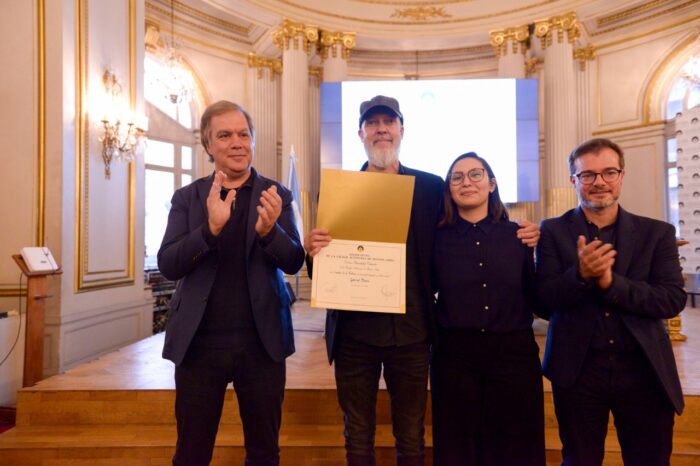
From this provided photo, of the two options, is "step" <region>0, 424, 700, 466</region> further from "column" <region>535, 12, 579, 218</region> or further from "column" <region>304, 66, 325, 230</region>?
"column" <region>535, 12, 579, 218</region>

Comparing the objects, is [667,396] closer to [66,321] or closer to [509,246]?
[509,246]

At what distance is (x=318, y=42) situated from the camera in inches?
314

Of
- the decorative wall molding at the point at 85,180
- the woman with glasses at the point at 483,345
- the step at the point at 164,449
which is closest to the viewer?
the woman with glasses at the point at 483,345

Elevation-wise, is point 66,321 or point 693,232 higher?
point 693,232

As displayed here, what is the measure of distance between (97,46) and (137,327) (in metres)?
2.80

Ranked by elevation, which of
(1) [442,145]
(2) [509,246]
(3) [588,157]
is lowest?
(2) [509,246]

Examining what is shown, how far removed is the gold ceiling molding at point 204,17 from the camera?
7574mm

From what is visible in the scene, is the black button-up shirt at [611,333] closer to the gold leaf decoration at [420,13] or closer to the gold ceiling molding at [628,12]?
the gold leaf decoration at [420,13]

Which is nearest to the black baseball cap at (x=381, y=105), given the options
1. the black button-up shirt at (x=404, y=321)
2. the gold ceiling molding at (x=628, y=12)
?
the black button-up shirt at (x=404, y=321)

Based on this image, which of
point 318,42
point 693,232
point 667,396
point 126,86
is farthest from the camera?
point 318,42

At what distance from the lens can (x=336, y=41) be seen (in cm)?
793

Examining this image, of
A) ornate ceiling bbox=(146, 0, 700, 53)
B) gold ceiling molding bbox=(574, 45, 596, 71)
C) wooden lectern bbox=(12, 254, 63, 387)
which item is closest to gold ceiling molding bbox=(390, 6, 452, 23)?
ornate ceiling bbox=(146, 0, 700, 53)

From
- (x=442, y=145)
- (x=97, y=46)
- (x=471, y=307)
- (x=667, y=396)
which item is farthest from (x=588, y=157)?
(x=442, y=145)

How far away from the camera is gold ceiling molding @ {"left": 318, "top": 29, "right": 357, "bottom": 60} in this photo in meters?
7.90
